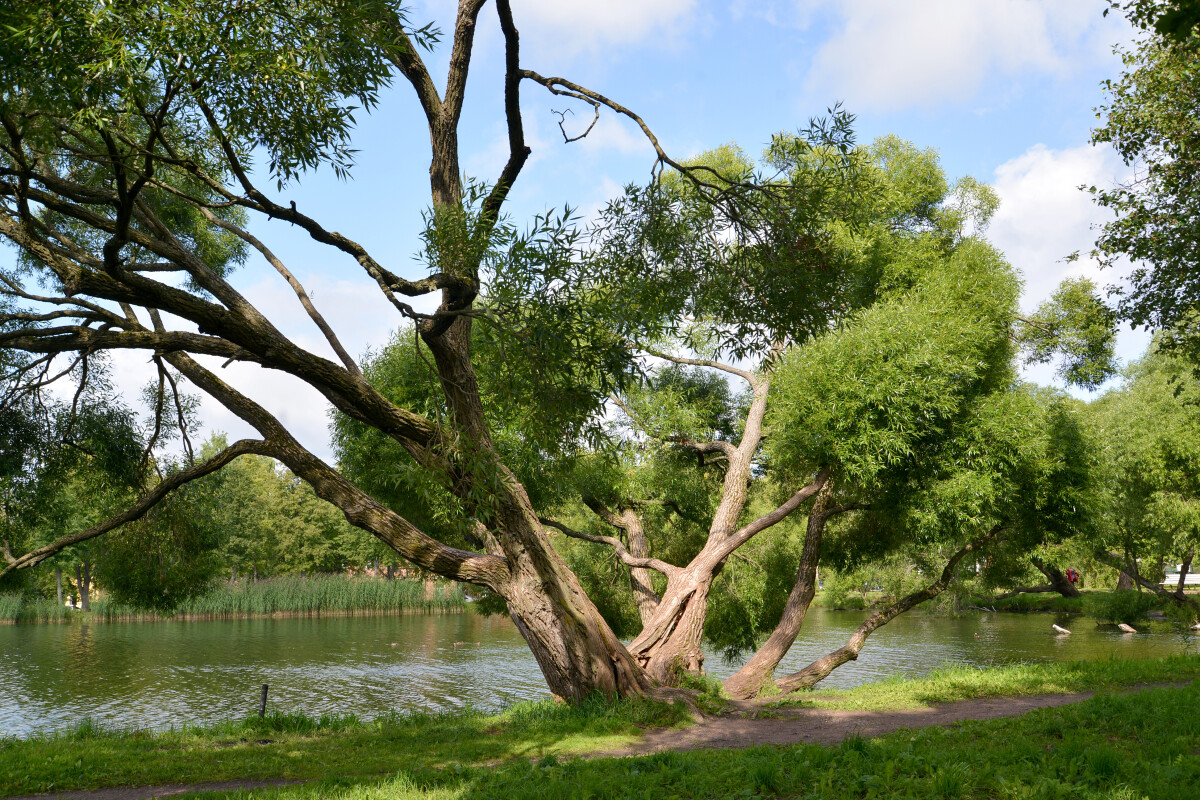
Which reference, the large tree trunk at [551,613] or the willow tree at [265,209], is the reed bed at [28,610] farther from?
the large tree trunk at [551,613]

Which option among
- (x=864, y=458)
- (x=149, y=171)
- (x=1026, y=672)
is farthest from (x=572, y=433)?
(x=1026, y=672)

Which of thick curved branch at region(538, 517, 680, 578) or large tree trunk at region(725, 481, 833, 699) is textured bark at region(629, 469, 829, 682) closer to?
thick curved branch at region(538, 517, 680, 578)

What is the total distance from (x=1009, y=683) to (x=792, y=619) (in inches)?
210

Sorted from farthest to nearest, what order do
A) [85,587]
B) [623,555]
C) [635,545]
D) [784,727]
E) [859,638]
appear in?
[85,587], [635,545], [623,555], [859,638], [784,727]

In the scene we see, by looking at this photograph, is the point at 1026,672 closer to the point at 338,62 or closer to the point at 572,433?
the point at 572,433

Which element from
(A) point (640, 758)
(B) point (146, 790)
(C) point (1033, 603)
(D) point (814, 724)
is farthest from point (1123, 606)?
(B) point (146, 790)

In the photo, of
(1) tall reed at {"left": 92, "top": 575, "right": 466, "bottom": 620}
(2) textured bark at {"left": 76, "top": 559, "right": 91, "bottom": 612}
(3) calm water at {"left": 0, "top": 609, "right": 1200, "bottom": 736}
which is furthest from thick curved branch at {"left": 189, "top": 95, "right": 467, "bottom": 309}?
(2) textured bark at {"left": 76, "top": 559, "right": 91, "bottom": 612}

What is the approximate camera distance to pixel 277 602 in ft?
138

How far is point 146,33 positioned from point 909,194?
58.8 ft

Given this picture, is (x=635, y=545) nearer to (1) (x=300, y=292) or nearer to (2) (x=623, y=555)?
(2) (x=623, y=555)

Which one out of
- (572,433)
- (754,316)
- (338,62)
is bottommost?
(572,433)

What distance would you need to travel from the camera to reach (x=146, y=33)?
575 cm

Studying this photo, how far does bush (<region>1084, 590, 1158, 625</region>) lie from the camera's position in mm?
32969

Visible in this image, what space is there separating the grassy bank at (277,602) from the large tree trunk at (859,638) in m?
26.7
